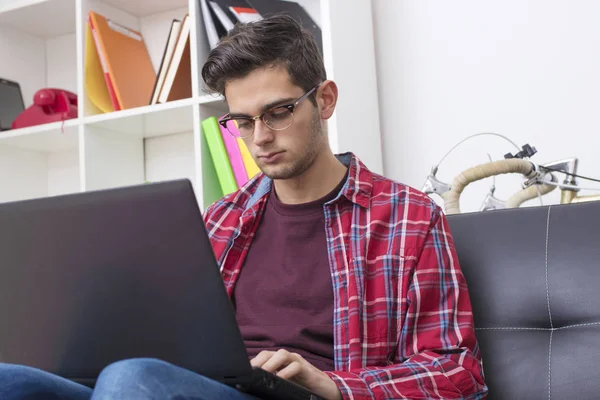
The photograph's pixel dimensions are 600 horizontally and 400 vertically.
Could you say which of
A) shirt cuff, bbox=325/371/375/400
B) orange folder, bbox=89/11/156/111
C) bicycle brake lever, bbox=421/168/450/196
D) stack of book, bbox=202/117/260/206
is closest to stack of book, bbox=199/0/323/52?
stack of book, bbox=202/117/260/206

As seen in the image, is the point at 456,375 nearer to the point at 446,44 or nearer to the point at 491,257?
the point at 491,257

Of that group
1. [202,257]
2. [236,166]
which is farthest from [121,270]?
[236,166]

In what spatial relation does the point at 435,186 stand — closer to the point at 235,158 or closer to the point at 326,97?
the point at 326,97

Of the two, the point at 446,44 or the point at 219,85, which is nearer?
the point at 219,85

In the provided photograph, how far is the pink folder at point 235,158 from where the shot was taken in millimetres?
1931

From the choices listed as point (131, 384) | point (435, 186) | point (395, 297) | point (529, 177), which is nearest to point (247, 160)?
point (435, 186)

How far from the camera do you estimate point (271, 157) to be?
4.15ft

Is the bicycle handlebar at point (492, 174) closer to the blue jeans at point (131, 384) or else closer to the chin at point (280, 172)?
the chin at point (280, 172)

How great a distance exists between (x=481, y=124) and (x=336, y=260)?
2.79 ft

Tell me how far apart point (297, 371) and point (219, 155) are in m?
1.12

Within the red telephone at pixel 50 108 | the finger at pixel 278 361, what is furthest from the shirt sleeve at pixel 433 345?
the red telephone at pixel 50 108

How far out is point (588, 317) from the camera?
3.72 ft

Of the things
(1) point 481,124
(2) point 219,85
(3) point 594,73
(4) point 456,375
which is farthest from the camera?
(1) point 481,124

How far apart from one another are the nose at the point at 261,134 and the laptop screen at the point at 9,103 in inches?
57.8
